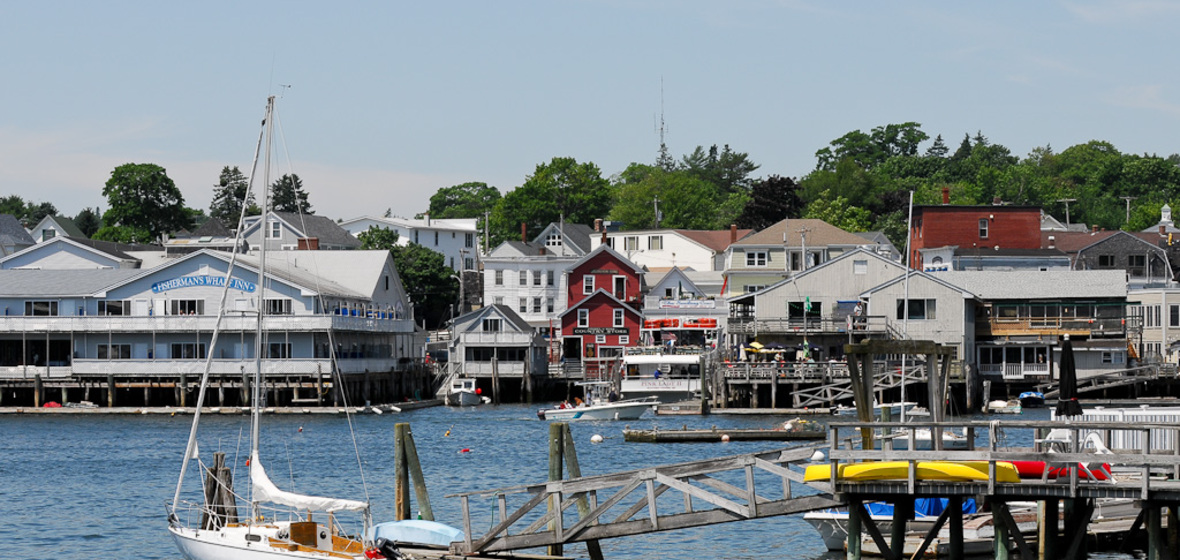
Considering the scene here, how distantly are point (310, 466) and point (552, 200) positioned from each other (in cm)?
11443

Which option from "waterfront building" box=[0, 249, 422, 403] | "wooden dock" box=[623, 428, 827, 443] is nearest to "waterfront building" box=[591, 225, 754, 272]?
"waterfront building" box=[0, 249, 422, 403]

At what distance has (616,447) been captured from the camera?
64938mm

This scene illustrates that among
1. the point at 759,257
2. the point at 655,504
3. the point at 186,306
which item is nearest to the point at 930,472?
the point at 655,504

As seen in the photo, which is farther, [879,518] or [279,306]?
[279,306]

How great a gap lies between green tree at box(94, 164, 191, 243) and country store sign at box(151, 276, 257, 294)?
75.6m

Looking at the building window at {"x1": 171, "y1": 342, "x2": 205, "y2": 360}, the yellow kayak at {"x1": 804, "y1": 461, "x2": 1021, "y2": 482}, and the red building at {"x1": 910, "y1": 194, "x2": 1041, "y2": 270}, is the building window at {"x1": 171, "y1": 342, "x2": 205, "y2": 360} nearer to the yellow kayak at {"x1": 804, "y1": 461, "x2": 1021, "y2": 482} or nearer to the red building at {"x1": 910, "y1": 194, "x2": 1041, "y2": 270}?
the red building at {"x1": 910, "y1": 194, "x2": 1041, "y2": 270}

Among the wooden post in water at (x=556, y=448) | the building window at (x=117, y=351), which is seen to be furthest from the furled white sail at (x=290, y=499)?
the building window at (x=117, y=351)

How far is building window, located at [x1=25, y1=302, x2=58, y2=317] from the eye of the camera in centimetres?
9706

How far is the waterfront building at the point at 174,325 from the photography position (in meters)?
90.8

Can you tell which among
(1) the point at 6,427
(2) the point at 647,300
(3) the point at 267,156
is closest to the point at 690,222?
(2) the point at 647,300

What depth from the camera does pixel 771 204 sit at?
160 meters

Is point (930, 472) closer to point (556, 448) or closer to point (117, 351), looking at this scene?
point (556, 448)

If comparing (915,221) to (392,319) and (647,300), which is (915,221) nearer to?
(647,300)

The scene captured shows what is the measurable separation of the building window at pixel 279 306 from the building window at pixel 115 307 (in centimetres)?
905
